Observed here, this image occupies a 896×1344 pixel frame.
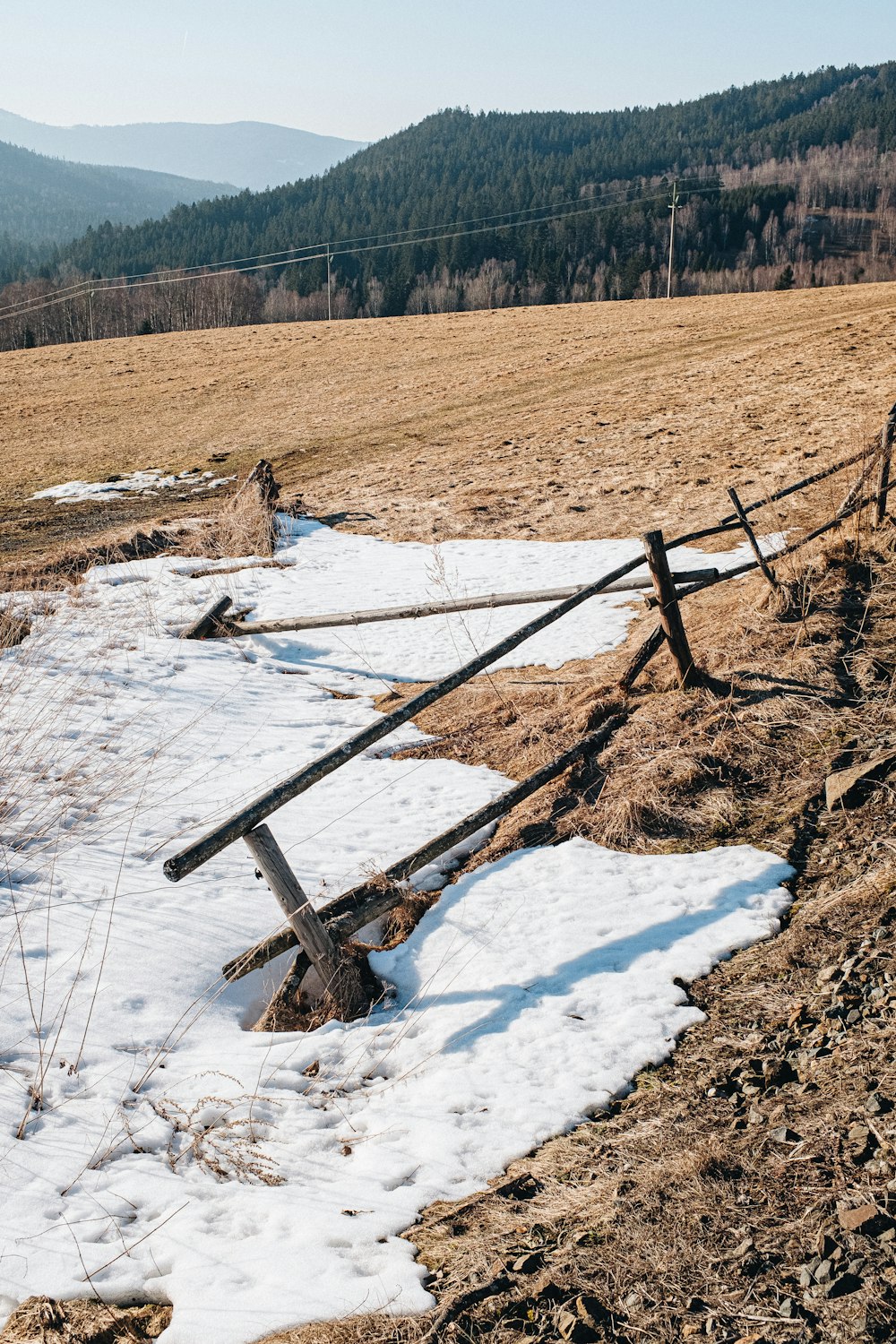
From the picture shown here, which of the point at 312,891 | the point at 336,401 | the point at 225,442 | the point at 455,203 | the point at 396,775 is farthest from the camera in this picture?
the point at 455,203

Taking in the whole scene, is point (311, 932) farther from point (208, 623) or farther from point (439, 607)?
point (208, 623)

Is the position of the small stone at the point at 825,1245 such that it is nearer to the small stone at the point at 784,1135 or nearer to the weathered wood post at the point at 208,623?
the small stone at the point at 784,1135

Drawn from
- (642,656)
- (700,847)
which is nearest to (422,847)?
(700,847)

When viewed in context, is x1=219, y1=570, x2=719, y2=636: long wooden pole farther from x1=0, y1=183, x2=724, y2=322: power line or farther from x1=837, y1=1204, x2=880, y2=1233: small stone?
x1=0, y1=183, x2=724, y2=322: power line

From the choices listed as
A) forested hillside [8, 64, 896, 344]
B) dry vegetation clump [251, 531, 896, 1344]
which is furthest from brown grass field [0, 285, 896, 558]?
forested hillside [8, 64, 896, 344]

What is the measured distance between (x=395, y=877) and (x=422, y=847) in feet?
1.23

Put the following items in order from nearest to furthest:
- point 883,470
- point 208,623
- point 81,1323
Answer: point 81,1323 < point 883,470 < point 208,623

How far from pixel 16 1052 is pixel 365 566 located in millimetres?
10585

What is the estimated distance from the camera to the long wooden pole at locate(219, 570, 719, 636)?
26.8ft

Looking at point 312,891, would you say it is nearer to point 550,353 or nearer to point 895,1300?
point 895,1300

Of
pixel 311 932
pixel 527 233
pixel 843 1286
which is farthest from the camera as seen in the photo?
pixel 527 233

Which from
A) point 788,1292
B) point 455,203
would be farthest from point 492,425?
point 455,203

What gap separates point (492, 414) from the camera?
24.5 metres

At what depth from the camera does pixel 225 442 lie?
25.9 metres
